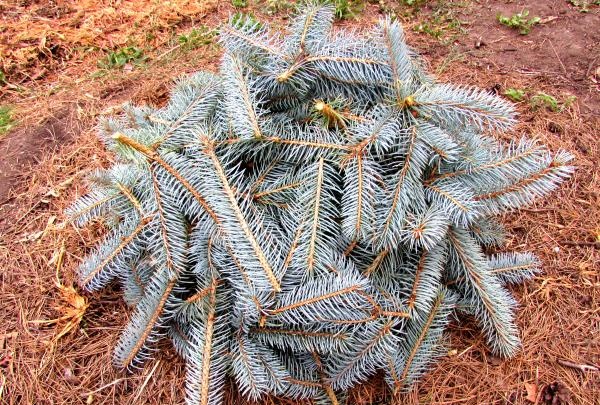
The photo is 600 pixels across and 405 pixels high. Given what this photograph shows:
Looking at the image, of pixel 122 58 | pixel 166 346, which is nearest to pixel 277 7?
pixel 122 58

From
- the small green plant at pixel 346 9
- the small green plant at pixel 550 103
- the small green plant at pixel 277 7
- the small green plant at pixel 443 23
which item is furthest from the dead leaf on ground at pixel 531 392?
the small green plant at pixel 277 7

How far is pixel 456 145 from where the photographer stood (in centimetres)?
151

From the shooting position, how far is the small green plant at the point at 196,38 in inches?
135

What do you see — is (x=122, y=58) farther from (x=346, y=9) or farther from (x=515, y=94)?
(x=515, y=94)

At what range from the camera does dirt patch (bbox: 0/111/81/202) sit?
2.51 meters

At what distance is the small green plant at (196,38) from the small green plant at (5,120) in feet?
4.19

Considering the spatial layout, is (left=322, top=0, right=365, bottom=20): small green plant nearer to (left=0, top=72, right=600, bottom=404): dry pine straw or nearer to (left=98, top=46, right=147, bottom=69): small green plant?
(left=98, top=46, right=147, bottom=69): small green plant

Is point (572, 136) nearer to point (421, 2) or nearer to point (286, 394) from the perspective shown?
point (421, 2)

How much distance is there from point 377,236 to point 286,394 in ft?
2.23

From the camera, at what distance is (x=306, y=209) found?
1.50 m

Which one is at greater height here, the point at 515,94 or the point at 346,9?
the point at 346,9

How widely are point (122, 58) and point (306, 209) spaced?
8.35 ft

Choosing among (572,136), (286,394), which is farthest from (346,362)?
(572,136)

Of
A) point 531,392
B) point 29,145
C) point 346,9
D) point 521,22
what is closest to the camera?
point 531,392
